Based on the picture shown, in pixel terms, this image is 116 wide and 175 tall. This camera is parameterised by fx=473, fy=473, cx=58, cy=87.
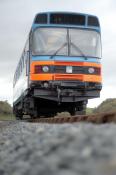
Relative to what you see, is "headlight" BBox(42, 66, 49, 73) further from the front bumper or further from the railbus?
the front bumper

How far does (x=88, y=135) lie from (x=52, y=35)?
13.8 meters

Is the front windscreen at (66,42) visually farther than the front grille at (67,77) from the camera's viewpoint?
Yes

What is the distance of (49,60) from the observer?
601 inches

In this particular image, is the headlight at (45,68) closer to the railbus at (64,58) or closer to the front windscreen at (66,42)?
the railbus at (64,58)

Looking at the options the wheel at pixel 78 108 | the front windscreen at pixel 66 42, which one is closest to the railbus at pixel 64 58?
the front windscreen at pixel 66 42

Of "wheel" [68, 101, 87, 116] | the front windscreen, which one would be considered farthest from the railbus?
"wheel" [68, 101, 87, 116]

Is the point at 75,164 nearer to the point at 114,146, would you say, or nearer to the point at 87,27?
the point at 114,146

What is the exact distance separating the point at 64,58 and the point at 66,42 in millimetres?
646

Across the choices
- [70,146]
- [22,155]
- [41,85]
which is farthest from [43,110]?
[70,146]

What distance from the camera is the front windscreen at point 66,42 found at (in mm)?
15430

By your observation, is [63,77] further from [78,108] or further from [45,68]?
[78,108]

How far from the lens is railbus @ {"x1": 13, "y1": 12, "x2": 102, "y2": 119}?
50.1ft

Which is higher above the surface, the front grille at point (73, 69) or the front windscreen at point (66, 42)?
the front windscreen at point (66, 42)

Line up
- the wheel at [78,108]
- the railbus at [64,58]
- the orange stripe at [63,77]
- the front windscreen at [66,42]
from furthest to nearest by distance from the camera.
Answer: the wheel at [78,108], the front windscreen at [66,42], the railbus at [64,58], the orange stripe at [63,77]
